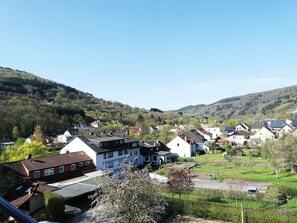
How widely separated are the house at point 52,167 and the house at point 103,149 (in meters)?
1.06

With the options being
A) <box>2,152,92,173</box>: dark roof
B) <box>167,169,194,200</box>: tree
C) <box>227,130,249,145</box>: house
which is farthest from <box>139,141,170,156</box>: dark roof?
<box>227,130,249,145</box>: house

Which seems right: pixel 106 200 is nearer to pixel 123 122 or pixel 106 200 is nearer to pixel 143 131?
pixel 143 131

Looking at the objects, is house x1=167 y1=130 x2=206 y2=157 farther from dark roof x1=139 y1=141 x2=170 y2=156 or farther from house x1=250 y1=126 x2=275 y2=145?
house x1=250 y1=126 x2=275 y2=145

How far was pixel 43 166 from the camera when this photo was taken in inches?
1367

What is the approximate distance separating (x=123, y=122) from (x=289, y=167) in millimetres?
102856

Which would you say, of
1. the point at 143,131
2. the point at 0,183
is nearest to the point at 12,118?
the point at 143,131

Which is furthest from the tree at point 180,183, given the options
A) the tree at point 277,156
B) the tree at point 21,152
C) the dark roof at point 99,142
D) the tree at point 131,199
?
the tree at point 21,152

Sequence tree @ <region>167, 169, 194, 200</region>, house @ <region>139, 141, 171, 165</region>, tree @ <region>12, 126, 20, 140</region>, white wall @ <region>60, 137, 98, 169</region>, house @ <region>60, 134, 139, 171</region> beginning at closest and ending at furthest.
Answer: tree @ <region>167, 169, 194, 200</region> → white wall @ <region>60, 137, 98, 169</region> → house @ <region>60, 134, 139, 171</region> → house @ <region>139, 141, 171, 165</region> → tree @ <region>12, 126, 20, 140</region>

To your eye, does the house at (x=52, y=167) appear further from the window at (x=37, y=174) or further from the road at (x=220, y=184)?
the road at (x=220, y=184)

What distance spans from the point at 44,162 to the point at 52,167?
4.25 feet

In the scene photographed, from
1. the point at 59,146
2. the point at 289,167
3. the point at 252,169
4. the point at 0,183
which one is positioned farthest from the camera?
the point at 59,146

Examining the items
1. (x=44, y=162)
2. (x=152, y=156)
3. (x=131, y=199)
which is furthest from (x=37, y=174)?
(x=152, y=156)

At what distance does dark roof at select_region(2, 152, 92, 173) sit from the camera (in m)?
32.9

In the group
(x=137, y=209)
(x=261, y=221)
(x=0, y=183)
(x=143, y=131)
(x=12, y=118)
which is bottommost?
(x=261, y=221)
